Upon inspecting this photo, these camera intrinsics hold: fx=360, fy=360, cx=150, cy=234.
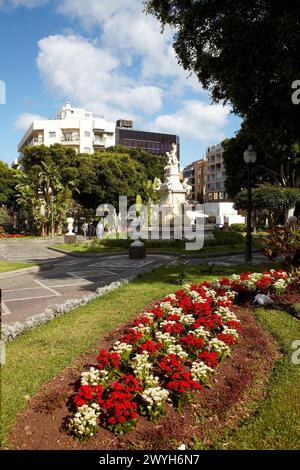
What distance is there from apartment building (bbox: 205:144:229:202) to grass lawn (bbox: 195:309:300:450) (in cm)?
8738

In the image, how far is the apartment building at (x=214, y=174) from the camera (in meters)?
91.9

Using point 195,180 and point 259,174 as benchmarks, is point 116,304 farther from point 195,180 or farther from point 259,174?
point 195,180

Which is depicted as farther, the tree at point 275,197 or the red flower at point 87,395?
the tree at point 275,197

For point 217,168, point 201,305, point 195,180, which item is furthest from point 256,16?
point 195,180

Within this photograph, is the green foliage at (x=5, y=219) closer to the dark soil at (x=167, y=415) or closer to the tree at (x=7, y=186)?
the tree at (x=7, y=186)

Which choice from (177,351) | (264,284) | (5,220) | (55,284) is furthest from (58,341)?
(5,220)

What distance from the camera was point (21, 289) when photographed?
11141 mm

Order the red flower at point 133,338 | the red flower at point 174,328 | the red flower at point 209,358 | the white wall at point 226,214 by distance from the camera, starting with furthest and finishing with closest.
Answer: the white wall at point 226,214 → the red flower at point 174,328 → the red flower at point 133,338 → the red flower at point 209,358

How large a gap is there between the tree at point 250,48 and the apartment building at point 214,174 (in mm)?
80670

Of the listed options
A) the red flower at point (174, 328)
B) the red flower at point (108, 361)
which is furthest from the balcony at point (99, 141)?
the red flower at point (108, 361)

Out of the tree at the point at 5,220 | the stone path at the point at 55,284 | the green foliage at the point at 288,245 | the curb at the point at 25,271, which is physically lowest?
the stone path at the point at 55,284

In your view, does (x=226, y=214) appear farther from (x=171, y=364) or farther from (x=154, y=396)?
(x=154, y=396)
